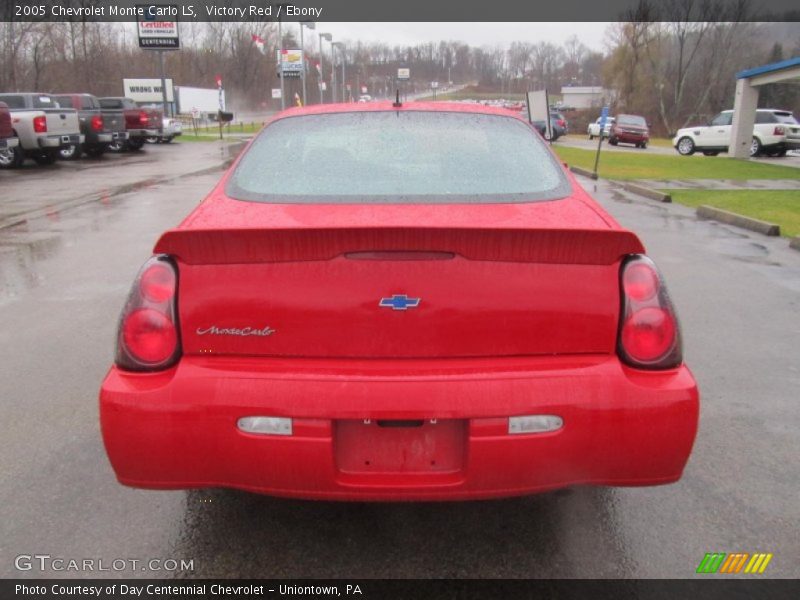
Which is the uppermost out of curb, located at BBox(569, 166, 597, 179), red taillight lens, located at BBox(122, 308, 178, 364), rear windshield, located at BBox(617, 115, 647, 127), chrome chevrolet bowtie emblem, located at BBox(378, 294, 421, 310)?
chrome chevrolet bowtie emblem, located at BBox(378, 294, 421, 310)

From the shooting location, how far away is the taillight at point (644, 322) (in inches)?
88.0

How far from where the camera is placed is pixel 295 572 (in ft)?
7.87

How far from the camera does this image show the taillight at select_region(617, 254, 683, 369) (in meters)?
2.23

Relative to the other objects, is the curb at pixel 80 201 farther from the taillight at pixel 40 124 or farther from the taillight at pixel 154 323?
the taillight at pixel 154 323

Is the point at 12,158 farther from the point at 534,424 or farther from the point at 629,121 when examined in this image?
the point at 629,121

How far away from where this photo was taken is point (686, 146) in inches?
1128

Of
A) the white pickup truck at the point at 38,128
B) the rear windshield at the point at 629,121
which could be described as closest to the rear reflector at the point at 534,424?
the white pickup truck at the point at 38,128

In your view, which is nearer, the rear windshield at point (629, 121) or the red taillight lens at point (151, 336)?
the red taillight lens at point (151, 336)

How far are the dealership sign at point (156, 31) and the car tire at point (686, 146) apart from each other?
103 ft

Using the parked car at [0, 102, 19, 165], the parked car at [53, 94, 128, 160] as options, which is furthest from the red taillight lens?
the parked car at [53, 94, 128, 160]

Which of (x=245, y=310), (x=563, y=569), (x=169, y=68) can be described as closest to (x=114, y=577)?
(x=245, y=310)

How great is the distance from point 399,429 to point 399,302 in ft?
1.36

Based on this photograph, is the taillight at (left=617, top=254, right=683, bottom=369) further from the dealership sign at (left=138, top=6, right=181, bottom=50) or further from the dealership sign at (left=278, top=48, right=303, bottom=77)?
the dealership sign at (left=278, top=48, right=303, bottom=77)

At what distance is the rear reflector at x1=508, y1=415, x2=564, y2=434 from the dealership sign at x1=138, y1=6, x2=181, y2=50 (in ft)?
151
